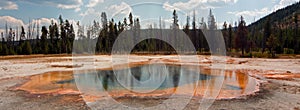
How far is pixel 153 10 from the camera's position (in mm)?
11188

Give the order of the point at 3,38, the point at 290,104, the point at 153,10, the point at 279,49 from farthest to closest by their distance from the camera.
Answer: the point at 3,38
the point at 279,49
the point at 290,104
the point at 153,10

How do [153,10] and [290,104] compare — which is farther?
[290,104]

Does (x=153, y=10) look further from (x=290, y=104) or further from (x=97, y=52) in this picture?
(x=97, y=52)

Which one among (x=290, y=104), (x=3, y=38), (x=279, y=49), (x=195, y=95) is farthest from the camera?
(x=3, y=38)

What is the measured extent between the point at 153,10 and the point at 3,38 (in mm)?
92984

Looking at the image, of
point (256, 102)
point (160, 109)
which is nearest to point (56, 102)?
point (160, 109)

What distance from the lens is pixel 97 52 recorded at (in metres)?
75.9

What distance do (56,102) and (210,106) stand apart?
24.9 feet

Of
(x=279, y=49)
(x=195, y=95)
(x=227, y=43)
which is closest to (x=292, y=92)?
(x=195, y=95)

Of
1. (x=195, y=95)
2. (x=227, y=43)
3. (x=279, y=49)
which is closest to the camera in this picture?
(x=195, y=95)

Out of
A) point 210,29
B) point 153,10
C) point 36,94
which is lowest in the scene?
point 36,94

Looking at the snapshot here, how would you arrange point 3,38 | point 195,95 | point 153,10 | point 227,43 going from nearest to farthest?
point 153,10 < point 195,95 < point 227,43 < point 3,38

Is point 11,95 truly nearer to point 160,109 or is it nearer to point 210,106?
point 160,109

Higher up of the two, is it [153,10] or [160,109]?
[153,10]
